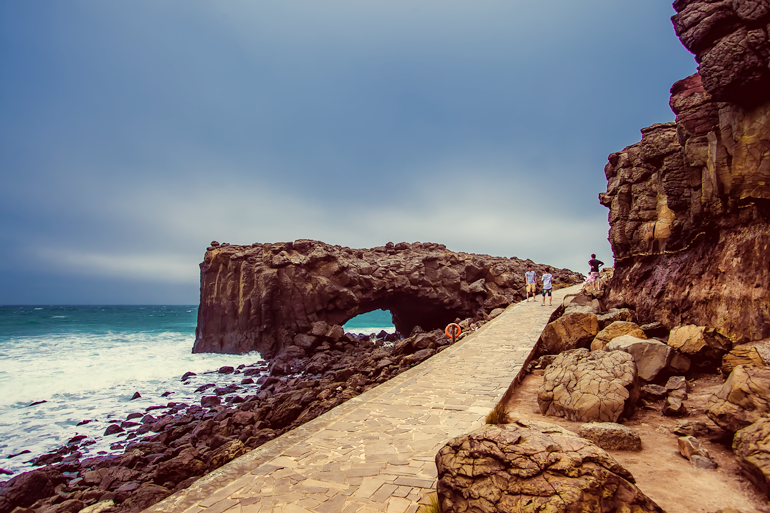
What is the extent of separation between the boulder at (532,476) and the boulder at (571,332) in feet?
26.7

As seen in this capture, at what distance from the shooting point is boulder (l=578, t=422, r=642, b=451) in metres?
5.10

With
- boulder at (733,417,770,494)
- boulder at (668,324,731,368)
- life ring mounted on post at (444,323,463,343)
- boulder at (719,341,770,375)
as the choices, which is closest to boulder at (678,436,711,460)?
boulder at (733,417,770,494)

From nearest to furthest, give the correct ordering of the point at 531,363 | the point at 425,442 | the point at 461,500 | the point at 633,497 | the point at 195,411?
the point at 633,497 → the point at 461,500 → the point at 425,442 → the point at 531,363 → the point at 195,411

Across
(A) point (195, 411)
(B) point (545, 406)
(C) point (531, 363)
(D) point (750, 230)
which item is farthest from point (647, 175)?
(A) point (195, 411)

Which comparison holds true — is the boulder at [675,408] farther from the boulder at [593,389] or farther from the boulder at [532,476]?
the boulder at [532,476]

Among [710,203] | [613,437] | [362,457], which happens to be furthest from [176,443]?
[710,203]

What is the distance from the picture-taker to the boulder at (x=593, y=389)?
20.3ft

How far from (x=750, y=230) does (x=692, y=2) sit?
4.92m

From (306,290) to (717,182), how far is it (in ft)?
77.0

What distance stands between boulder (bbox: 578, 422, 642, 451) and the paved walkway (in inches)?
70.0

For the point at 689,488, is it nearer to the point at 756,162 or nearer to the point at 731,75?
the point at 756,162

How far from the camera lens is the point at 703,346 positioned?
7660 mm

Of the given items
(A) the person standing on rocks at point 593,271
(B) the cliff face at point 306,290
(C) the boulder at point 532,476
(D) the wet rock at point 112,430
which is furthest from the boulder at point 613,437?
(B) the cliff face at point 306,290

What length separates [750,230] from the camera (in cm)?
800
